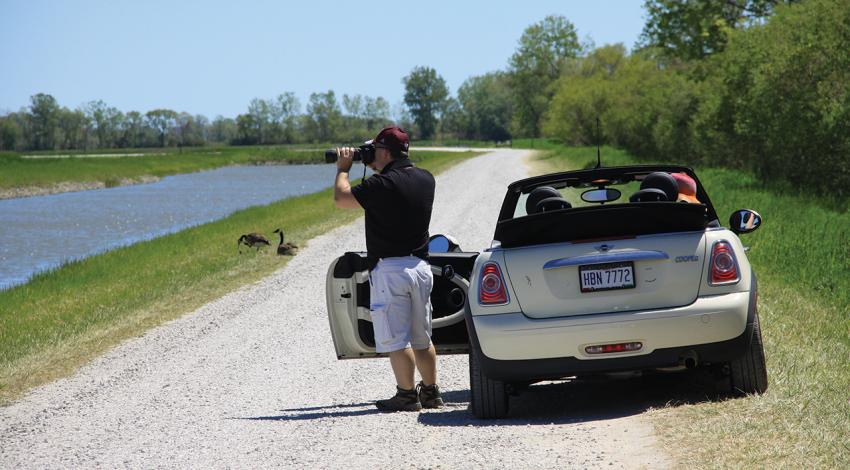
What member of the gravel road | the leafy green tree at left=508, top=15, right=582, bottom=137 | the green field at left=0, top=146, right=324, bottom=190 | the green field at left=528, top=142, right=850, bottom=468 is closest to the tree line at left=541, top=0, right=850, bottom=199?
the green field at left=528, top=142, right=850, bottom=468

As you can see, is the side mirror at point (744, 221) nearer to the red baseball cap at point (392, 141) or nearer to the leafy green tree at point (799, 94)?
the red baseball cap at point (392, 141)

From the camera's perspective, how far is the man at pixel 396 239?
660cm

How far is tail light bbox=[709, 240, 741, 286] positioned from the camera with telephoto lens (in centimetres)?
227

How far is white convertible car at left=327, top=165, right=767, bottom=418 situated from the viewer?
598 cm

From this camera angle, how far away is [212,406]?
24.9ft

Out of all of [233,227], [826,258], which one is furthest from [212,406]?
[233,227]

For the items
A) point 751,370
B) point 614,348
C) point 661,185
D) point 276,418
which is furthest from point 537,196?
point 276,418

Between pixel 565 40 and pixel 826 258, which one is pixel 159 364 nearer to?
pixel 826 258

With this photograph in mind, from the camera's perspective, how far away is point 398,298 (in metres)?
6.72

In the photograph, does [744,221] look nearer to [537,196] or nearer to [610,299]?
[537,196]

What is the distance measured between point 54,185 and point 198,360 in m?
64.2

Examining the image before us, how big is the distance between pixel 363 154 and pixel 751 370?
2.82 meters

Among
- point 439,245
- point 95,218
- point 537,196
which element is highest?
point 537,196

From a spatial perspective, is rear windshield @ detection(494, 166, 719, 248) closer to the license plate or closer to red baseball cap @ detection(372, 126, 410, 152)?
the license plate
